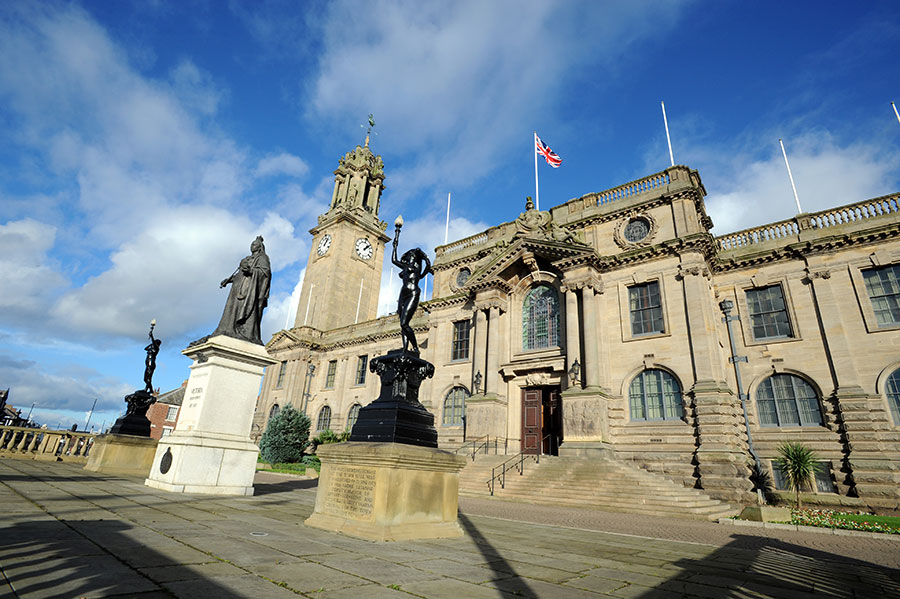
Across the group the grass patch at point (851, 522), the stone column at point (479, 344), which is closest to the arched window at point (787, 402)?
the grass patch at point (851, 522)

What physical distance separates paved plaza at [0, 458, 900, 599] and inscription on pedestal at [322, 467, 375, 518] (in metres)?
0.43

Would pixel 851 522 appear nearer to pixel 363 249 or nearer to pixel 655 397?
pixel 655 397

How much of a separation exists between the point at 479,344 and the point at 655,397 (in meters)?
9.24

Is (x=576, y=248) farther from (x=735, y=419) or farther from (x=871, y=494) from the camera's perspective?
(x=871, y=494)

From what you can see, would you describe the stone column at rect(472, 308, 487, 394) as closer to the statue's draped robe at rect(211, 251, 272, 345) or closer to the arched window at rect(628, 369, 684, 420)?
the arched window at rect(628, 369, 684, 420)

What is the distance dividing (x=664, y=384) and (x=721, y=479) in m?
4.31

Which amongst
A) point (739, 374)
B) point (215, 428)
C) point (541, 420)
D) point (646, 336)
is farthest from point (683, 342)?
point (215, 428)

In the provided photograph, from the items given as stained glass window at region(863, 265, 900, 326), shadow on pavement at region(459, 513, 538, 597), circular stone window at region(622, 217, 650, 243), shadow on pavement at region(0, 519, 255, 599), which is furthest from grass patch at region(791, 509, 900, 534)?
shadow on pavement at region(0, 519, 255, 599)

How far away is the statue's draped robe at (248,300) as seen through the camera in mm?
10492

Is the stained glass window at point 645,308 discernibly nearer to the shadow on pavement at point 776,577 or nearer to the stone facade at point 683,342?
the stone facade at point 683,342

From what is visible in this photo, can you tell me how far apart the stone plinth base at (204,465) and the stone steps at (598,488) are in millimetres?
9929

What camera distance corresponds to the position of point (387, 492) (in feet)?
19.4

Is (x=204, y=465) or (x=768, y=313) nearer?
(x=204, y=465)

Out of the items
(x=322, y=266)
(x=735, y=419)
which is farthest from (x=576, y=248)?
(x=322, y=266)
